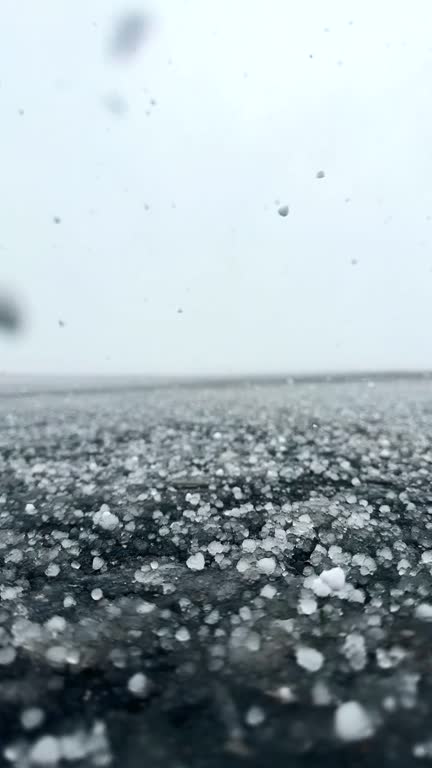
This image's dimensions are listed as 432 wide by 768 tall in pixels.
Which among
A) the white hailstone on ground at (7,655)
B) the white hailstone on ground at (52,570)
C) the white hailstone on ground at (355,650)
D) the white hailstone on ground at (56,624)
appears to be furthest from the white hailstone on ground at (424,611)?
the white hailstone on ground at (52,570)

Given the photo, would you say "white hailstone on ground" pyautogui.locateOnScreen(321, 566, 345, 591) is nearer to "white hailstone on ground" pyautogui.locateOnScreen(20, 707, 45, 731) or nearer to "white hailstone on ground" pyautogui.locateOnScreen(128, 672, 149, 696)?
"white hailstone on ground" pyautogui.locateOnScreen(128, 672, 149, 696)

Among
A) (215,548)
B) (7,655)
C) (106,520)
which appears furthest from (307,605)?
(106,520)

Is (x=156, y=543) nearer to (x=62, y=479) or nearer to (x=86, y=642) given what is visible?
(x=86, y=642)

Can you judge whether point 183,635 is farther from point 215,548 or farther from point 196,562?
point 215,548

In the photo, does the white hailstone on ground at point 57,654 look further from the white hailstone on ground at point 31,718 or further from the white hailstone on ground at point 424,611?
the white hailstone on ground at point 424,611

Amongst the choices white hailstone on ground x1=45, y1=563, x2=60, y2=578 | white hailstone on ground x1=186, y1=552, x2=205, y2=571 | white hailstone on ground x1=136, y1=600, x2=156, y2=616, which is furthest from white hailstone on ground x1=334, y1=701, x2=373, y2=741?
white hailstone on ground x1=45, y1=563, x2=60, y2=578

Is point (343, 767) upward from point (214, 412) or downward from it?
downward

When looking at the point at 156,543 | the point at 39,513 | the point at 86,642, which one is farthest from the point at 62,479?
the point at 86,642
